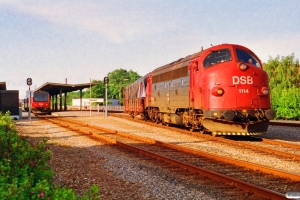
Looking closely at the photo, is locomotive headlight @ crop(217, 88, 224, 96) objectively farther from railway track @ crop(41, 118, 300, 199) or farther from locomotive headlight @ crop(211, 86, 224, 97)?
railway track @ crop(41, 118, 300, 199)

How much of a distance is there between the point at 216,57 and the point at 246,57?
1.21 m

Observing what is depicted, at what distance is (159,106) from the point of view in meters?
21.8

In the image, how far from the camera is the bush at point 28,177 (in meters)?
3.23

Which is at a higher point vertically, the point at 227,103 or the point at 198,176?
the point at 227,103

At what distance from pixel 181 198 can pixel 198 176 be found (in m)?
1.74

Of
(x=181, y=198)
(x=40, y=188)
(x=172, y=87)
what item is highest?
(x=172, y=87)

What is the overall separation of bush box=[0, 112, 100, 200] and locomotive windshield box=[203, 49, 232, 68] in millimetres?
10063

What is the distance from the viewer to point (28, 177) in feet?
13.8

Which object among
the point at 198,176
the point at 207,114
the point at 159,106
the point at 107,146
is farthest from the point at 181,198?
the point at 159,106

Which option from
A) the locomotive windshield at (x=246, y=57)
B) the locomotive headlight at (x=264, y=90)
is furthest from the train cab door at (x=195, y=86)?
the locomotive headlight at (x=264, y=90)

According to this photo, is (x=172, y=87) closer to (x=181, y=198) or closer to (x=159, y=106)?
(x=159, y=106)

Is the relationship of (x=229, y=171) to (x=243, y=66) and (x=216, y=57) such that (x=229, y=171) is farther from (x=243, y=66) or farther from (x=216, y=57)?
(x=216, y=57)

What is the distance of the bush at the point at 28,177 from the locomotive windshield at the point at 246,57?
10630mm

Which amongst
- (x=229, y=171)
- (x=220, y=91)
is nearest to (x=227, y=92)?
(x=220, y=91)
